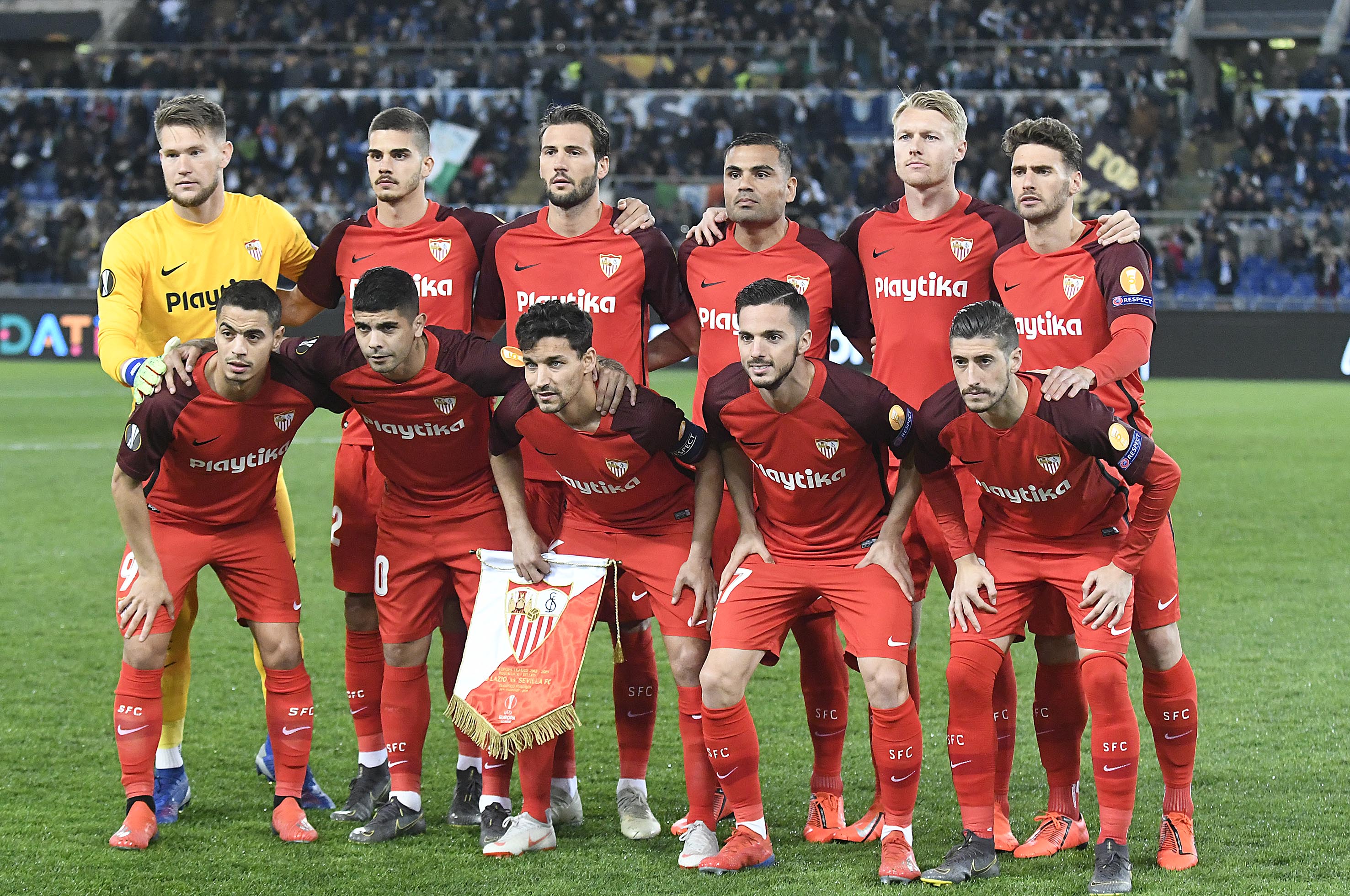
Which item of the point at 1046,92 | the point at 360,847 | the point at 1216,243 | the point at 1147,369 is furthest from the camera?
the point at 1046,92

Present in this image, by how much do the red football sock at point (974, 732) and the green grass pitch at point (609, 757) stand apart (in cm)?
23

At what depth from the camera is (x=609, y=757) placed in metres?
6.04

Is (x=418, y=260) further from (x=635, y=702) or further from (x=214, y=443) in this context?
(x=635, y=702)

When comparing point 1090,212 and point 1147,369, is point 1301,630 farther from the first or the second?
point 1090,212

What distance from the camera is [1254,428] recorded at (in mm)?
15672

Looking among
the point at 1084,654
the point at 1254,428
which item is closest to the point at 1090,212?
the point at 1254,428

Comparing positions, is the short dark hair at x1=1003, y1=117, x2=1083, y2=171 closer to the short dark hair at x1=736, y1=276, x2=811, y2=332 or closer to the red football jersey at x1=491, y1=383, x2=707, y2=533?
the short dark hair at x1=736, y1=276, x2=811, y2=332

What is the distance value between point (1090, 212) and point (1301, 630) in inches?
621

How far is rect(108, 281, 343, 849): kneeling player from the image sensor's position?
4.84 meters

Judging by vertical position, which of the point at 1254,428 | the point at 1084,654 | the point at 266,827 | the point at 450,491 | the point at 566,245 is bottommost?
the point at 1254,428

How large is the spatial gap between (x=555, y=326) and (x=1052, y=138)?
180cm

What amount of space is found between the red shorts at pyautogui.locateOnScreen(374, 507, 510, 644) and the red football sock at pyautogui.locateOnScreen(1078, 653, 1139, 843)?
215cm

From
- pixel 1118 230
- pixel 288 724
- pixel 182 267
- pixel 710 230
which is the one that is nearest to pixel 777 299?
pixel 710 230

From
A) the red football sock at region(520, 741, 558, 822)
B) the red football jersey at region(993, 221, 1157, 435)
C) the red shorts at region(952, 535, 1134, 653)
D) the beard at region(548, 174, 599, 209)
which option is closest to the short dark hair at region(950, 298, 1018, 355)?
the red football jersey at region(993, 221, 1157, 435)
